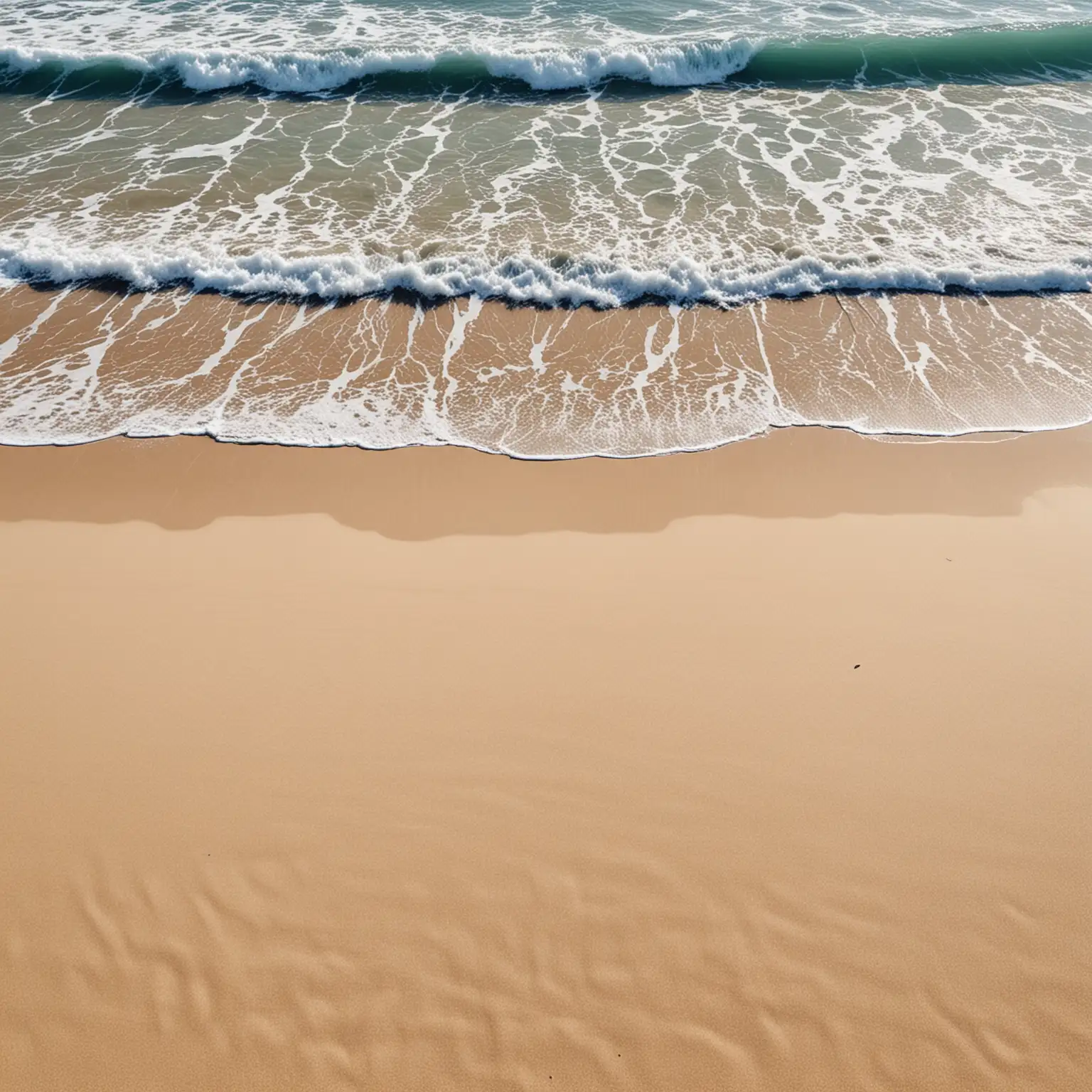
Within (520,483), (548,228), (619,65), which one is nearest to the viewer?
(520,483)

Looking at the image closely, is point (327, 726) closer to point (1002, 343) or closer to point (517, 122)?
point (1002, 343)

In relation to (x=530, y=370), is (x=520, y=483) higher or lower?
lower

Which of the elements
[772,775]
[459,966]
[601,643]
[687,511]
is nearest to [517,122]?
[687,511]

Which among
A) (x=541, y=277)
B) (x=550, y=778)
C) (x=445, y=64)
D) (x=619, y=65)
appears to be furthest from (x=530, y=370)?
(x=445, y=64)

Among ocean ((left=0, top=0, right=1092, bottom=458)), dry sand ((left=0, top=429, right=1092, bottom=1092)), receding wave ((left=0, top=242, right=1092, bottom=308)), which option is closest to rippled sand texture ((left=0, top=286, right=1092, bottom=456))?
ocean ((left=0, top=0, right=1092, bottom=458))

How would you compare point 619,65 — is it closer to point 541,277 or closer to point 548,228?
point 548,228

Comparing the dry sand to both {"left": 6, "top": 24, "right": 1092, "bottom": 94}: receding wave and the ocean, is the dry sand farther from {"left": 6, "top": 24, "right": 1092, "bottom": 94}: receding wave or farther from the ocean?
{"left": 6, "top": 24, "right": 1092, "bottom": 94}: receding wave
